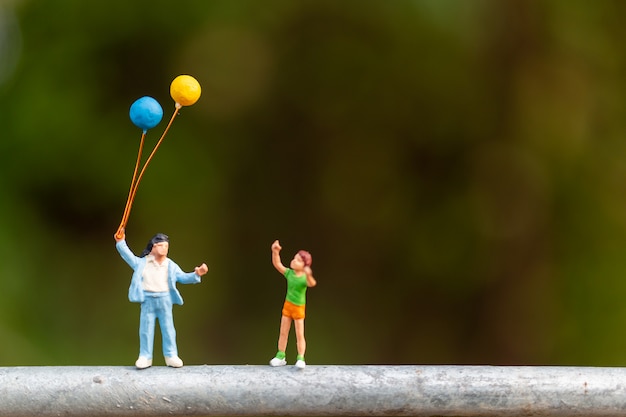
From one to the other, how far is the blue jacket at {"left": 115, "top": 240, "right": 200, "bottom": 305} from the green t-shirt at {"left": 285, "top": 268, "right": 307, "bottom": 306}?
0.09 metres

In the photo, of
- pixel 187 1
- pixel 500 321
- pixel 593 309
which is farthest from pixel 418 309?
pixel 187 1

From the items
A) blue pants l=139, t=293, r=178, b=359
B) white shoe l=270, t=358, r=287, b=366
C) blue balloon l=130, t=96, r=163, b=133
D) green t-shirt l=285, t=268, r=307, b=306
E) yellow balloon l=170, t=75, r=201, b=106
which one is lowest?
white shoe l=270, t=358, r=287, b=366

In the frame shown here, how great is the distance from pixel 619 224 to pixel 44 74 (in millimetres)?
726

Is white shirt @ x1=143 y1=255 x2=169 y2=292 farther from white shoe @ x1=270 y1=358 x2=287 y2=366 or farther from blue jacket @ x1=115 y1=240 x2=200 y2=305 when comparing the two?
white shoe @ x1=270 y1=358 x2=287 y2=366

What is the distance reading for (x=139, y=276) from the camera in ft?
2.28

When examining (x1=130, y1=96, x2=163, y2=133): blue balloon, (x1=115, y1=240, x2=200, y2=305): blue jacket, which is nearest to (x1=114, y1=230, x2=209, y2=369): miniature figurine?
(x1=115, y1=240, x2=200, y2=305): blue jacket

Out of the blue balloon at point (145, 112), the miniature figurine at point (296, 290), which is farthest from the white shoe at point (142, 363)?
the blue balloon at point (145, 112)

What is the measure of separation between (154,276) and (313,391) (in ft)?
0.64

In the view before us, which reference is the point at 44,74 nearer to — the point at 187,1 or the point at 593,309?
the point at 187,1

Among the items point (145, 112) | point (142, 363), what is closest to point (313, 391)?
point (142, 363)

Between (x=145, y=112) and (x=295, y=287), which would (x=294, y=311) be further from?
(x=145, y=112)

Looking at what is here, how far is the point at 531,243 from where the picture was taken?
91 cm

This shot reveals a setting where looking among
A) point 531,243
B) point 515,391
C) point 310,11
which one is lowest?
point 515,391

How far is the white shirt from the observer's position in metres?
0.69
